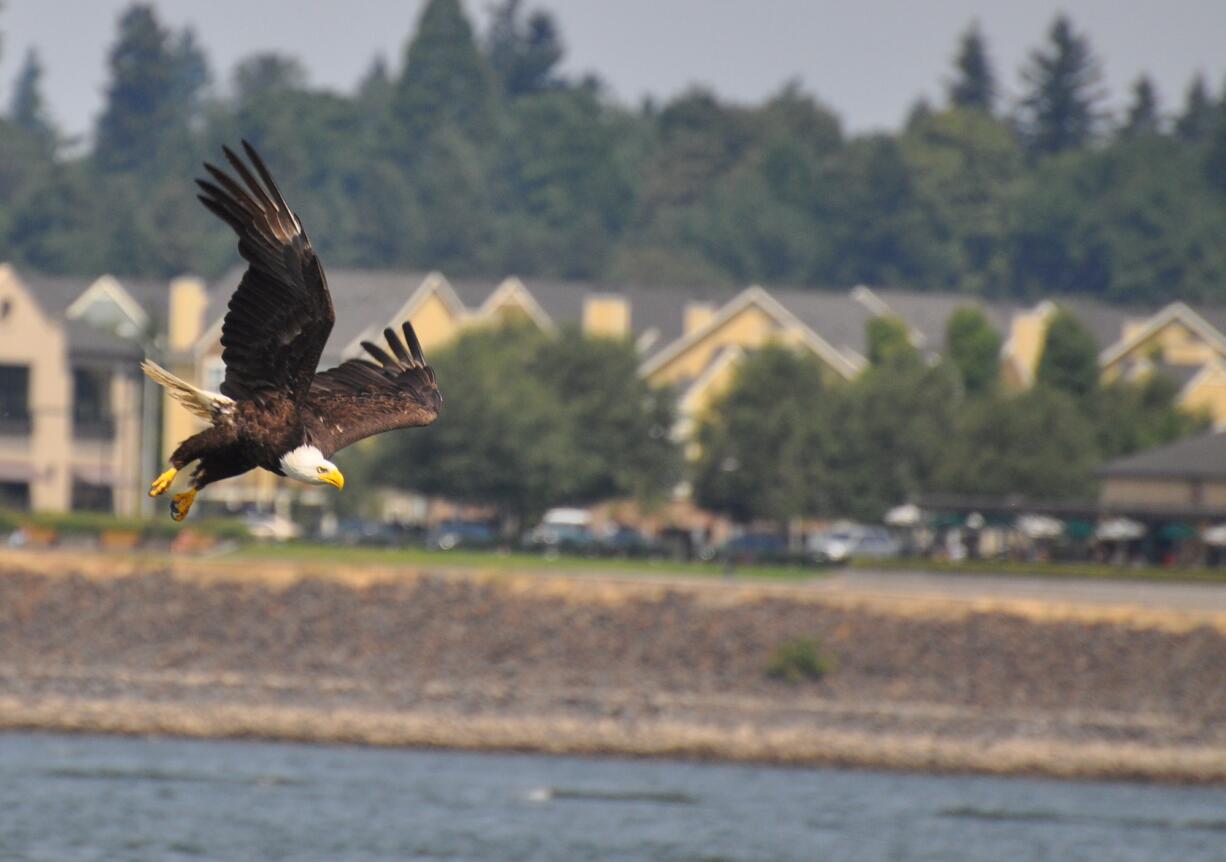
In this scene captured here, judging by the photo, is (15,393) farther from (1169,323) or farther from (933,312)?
(1169,323)

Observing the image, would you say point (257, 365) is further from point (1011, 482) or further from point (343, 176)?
point (343, 176)

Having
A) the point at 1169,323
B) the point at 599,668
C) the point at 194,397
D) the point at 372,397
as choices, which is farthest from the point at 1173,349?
the point at 194,397

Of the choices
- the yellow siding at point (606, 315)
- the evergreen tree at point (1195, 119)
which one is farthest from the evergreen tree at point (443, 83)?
the yellow siding at point (606, 315)

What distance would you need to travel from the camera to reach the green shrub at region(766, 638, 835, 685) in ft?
A: 176

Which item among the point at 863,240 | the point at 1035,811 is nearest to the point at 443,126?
the point at 863,240

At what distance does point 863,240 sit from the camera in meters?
165

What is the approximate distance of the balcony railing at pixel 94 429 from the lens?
268 ft

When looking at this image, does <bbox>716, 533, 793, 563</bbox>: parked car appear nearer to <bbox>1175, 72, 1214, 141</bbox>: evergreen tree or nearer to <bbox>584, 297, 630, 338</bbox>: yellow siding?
<bbox>584, 297, 630, 338</bbox>: yellow siding

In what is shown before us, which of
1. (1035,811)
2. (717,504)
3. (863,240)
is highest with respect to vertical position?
(863,240)

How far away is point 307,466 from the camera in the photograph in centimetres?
1664

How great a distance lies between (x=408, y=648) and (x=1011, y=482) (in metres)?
24.6

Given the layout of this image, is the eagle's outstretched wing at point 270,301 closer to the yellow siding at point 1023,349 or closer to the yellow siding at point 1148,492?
the yellow siding at point 1148,492

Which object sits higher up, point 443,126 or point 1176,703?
point 443,126

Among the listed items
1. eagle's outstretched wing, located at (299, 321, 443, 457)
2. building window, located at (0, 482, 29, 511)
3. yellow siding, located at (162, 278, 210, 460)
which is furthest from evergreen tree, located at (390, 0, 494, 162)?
eagle's outstretched wing, located at (299, 321, 443, 457)
